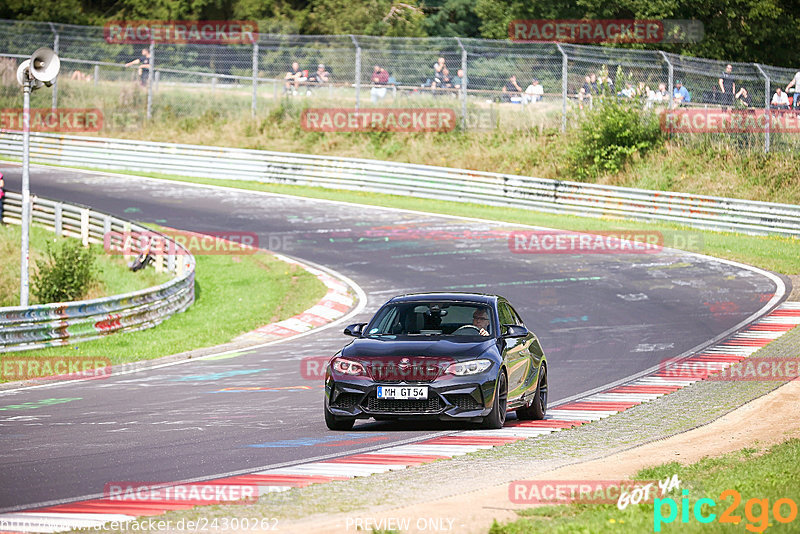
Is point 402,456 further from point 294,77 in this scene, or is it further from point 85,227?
point 294,77

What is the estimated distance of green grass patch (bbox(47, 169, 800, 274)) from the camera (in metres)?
27.5

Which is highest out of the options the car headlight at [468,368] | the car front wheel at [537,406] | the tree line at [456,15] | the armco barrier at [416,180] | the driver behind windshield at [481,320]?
the tree line at [456,15]

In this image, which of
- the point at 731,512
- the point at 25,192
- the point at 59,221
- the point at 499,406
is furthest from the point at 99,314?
the point at 731,512

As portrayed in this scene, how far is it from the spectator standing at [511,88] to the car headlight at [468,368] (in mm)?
27918

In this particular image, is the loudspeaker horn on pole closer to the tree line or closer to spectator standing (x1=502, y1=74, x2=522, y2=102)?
spectator standing (x1=502, y1=74, x2=522, y2=102)

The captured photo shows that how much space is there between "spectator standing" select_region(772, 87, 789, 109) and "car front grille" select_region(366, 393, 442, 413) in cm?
2471

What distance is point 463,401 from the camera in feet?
36.2

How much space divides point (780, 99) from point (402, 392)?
81.9ft

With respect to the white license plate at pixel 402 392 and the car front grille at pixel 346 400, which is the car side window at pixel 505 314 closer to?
the white license plate at pixel 402 392

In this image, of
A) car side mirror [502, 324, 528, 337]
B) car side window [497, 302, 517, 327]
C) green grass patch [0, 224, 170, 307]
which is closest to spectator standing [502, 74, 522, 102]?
green grass patch [0, 224, 170, 307]

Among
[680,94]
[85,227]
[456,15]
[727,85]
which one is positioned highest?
[456,15]

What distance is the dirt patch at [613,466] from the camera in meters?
6.87

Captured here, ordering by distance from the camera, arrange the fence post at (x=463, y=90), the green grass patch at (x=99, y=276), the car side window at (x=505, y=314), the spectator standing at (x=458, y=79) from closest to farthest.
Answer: the car side window at (x=505, y=314) → the green grass patch at (x=99, y=276) → the fence post at (x=463, y=90) → the spectator standing at (x=458, y=79)

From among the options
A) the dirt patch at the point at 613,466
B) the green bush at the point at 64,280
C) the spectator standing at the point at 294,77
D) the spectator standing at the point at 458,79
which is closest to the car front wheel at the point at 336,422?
the dirt patch at the point at 613,466
